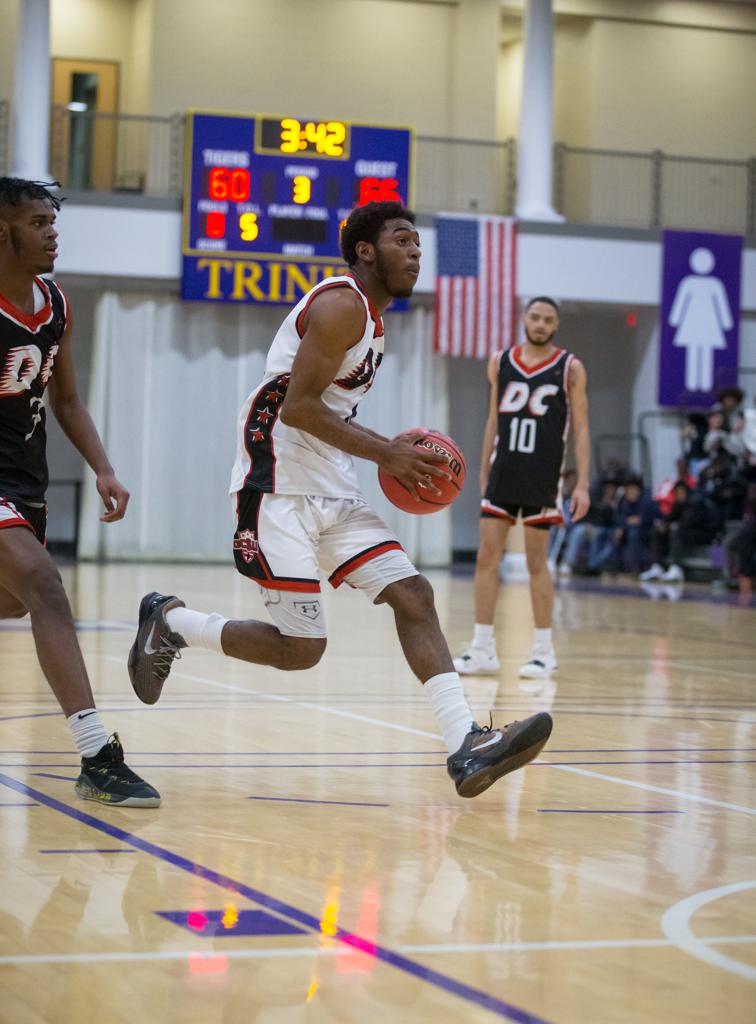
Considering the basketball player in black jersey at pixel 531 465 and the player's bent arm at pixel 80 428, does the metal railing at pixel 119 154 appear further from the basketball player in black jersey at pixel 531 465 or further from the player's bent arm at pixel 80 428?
the player's bent arm at pixel 80 428

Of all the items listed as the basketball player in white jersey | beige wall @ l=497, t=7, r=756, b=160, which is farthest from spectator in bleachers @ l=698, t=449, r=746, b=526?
the basketball player in white jersey

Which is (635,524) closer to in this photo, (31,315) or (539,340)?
(539,340)

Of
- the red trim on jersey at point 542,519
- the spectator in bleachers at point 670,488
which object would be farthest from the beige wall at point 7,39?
the red trim on jersey at point 542,519

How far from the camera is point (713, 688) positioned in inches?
283

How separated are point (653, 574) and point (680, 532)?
1.85 ft

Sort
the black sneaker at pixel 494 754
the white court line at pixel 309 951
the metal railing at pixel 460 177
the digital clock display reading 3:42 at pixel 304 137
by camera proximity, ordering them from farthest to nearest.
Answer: the metal railing at pixel 460 177 < the digital clock display reading 3:42 at pixel 304 137 < the black sneaker at pixel 494 754 < the white court line at pixel 309 951

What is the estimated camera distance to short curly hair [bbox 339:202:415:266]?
4.25 m

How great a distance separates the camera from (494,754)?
12.7ft

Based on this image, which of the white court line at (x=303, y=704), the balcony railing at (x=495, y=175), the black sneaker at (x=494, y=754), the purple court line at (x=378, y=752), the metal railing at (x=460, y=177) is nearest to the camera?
the black sneaker at (x=494, y=754)

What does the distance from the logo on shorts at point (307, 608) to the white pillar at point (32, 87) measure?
48.5 ft

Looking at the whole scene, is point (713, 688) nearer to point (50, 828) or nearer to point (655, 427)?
point (50, 828)

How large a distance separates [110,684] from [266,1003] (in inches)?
174

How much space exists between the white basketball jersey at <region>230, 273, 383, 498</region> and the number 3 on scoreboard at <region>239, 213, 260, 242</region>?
13.7 meters

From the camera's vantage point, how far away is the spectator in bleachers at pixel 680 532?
679 inches
